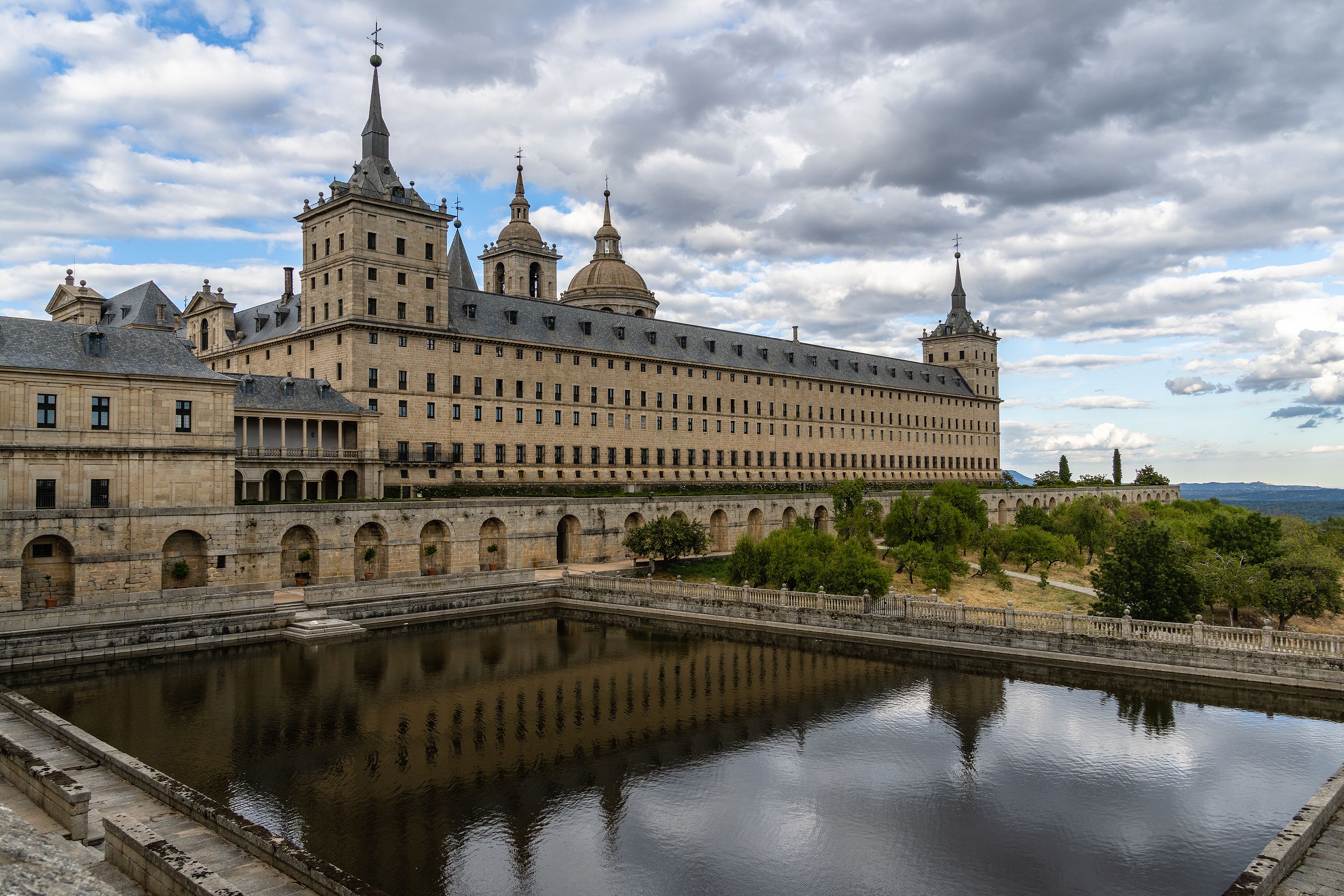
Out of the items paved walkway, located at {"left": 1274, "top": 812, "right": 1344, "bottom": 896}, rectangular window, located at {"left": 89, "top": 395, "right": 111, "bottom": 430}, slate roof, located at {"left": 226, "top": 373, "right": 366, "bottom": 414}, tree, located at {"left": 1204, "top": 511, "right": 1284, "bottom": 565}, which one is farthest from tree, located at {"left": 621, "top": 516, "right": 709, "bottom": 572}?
paved walkway, located at {"left": 1274, "top": 812, "right": 1344, "bottom": 896}

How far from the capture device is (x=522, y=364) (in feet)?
231

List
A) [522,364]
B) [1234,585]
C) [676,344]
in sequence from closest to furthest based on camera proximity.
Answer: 1. [1234,585]
2. [522,364]
3. [676,344]

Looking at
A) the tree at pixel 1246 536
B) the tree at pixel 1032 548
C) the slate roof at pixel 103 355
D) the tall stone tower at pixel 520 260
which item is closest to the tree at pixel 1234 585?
the tree at pixel 1246 536

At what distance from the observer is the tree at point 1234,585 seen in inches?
1729

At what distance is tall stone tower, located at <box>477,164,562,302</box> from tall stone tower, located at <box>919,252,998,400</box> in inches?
2510

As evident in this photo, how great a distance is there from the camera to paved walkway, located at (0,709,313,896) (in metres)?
15.0

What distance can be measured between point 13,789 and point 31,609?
920 inches

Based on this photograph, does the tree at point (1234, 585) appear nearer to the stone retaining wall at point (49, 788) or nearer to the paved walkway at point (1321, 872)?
the paved walkway at point (1321, 872)

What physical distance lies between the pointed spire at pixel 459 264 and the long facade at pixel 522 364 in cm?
24

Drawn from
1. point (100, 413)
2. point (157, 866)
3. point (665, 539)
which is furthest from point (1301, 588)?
point (100, 413)

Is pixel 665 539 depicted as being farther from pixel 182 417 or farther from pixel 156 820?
pixel 156 820

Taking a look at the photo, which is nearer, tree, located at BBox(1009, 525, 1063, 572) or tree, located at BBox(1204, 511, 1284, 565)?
tree, located at BBox(1204, 511, 1284, 565)

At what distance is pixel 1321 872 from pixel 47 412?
47.9 metres

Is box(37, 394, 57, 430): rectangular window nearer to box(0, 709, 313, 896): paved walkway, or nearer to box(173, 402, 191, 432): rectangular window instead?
box(173, 402, 191, 432): rectangular window
